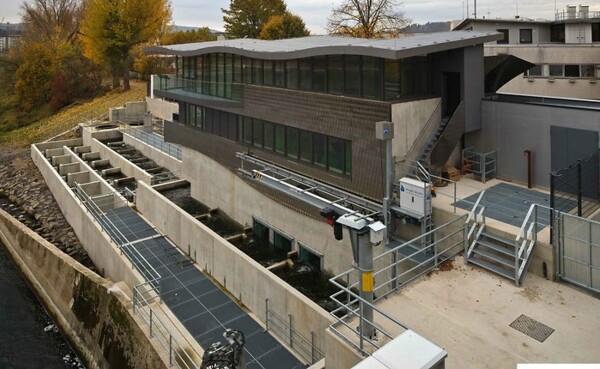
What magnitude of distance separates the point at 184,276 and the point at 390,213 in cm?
967

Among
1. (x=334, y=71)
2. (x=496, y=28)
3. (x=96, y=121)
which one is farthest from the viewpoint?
(x=96, y=121)

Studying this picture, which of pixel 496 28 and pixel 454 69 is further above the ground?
pixel 496 28

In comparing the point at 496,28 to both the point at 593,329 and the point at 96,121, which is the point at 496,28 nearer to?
the point at 593,329

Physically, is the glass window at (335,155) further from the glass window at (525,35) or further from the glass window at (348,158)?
the glass window at (525,35)

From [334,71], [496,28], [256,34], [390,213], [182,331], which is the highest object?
[256,34]

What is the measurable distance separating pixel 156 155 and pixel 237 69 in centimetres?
1735

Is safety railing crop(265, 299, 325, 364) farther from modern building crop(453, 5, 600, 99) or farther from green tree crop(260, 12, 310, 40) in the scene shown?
green tree crop(260, 12, 310, 40)

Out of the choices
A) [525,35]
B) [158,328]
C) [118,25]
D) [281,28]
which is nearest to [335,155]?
[158,328]

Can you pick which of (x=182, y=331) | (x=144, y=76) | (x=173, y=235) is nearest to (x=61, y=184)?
(x=173, y=235)

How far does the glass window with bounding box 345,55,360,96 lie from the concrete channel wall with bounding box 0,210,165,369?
11208mm

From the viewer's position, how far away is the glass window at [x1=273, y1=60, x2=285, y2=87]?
66.5 feet

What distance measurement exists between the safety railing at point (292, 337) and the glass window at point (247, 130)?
29.4 feet

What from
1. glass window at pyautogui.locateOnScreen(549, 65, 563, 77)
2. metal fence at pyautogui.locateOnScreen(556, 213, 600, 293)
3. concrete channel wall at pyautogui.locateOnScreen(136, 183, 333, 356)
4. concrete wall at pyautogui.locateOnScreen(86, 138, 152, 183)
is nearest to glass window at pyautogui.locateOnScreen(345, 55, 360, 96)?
concrete channel wall at pyautogui.locateOnScreen(136, 183, 333, 356)

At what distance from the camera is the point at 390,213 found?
16.1 metres
